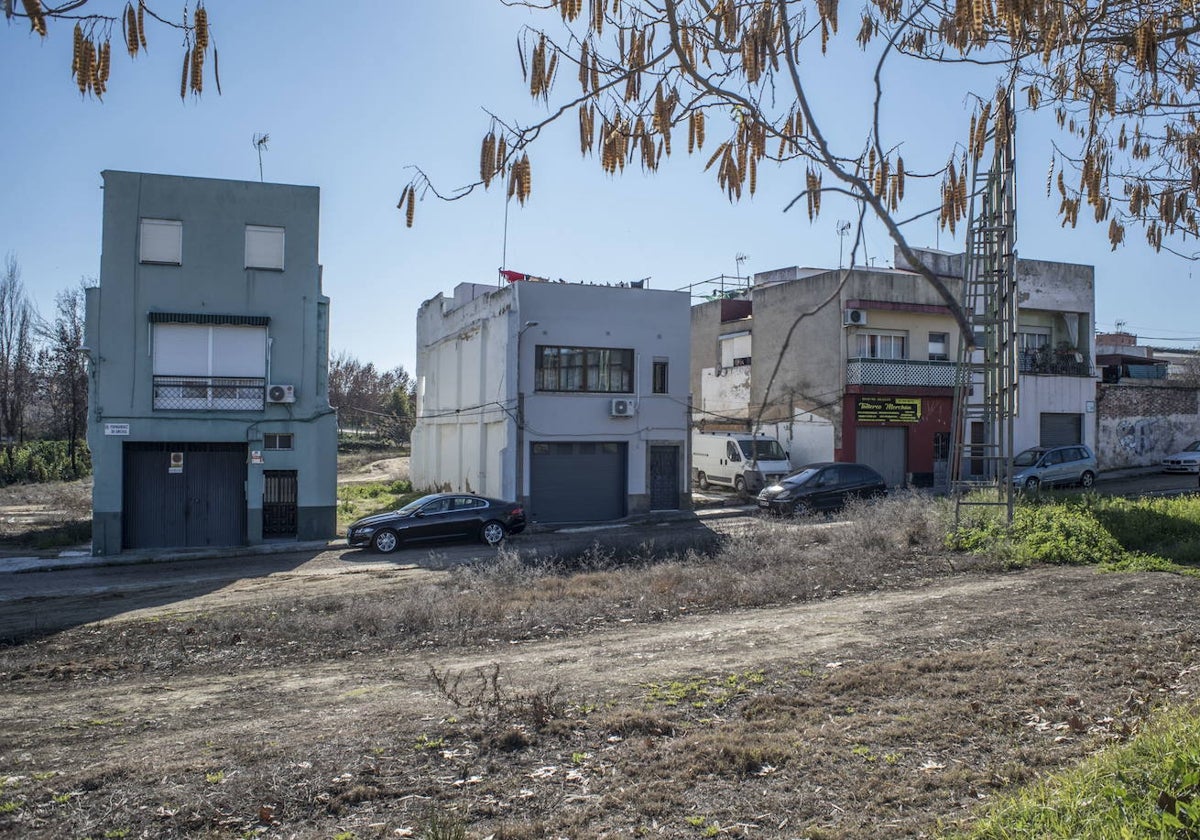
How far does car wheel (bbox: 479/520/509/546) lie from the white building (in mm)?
3490

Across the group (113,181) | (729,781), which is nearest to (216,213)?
(113,181)

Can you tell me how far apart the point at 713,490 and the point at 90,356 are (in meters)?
22.1

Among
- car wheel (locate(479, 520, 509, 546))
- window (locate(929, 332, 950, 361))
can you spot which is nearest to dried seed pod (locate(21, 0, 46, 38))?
car wheel (locate(479, 520, 509, 546))

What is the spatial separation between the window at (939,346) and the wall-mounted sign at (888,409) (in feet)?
8.12

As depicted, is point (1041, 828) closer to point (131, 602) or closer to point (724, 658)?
point (724, 658)

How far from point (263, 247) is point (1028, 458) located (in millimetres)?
25610

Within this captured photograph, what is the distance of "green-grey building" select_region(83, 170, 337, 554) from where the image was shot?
76.2 ft

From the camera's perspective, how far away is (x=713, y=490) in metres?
35.7

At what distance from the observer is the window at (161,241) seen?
23625mm

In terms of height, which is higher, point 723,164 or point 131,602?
point 723,164

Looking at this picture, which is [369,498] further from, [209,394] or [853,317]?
[853,317]

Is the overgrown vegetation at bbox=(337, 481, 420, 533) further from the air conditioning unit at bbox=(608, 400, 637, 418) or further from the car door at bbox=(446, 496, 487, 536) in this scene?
the air conditioning unit at bbox=(608, 400, 637, 418)

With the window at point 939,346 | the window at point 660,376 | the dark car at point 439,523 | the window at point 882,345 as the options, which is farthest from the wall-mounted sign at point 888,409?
the dark car at point 439,523

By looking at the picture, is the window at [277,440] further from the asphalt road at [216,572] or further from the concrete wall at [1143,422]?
the concrete wall at [1143,422]
